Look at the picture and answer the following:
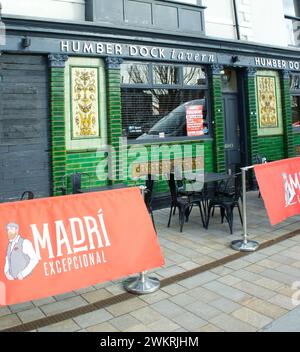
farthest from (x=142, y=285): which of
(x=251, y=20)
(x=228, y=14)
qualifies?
(x=251, y=20)

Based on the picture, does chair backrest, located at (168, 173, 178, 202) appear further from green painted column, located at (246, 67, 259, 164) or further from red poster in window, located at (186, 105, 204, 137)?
green painted column, located at (246, 67, 259, 164)

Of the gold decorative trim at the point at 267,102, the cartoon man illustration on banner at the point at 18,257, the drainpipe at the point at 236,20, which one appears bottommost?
the cartoon man illustration on banner at the point at 18,257

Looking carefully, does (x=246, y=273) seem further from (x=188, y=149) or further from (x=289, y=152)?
(x=289, y=152)

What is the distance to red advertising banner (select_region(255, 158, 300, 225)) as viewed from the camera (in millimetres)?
5629

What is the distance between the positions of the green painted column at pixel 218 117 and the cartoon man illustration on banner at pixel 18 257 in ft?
22.1

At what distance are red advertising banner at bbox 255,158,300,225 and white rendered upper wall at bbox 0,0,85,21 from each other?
485 cm

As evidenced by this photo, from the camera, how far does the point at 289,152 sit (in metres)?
11.2

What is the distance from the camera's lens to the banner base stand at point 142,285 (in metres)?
4.35

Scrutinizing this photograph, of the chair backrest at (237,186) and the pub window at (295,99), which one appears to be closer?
the chair backrest at (237,186)

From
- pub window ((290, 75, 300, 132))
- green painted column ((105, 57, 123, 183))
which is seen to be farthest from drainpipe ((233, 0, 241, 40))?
green painted column ((105, 57, 123, 183))

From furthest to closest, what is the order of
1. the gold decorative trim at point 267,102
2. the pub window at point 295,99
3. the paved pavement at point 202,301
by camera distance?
the pub window at point 295,99 < the gold decorative trim at point 267,102 < the paved pavement at point 202,301

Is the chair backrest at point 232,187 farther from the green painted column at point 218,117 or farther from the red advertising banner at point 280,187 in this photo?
the green painted column at point 218,117

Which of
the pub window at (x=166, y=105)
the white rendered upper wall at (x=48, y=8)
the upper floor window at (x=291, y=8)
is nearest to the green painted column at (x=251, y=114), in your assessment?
the pub window at (x=166, y=105)

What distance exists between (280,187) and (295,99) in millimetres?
6917
